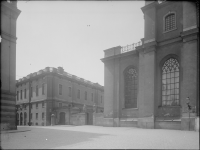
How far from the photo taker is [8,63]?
18.0 meters

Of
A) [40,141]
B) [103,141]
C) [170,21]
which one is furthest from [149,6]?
[40,141]

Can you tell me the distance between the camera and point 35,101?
37312mm

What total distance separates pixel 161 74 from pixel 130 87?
4788 mm

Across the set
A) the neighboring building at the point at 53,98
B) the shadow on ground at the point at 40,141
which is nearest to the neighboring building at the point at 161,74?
the neighboring building at the point at 53,98

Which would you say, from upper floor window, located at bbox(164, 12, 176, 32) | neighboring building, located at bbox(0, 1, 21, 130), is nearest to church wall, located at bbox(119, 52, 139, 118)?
upper floor window, located at bbox(164, 12, 176, 32)

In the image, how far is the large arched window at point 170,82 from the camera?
19.6 metres

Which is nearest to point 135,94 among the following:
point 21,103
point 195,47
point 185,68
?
point 185,68

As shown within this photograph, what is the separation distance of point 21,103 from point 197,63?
3566 centimetres

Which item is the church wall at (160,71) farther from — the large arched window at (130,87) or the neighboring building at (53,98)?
the neighboring building at (53,98)

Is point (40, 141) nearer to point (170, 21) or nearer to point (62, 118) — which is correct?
point (170, 21)

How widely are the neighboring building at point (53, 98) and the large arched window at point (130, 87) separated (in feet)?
27.4

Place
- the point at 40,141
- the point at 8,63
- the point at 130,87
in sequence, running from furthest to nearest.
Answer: the point at 130,87, the point at 8,63, the point at 40,141

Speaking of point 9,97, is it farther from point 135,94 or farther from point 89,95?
point 89,95

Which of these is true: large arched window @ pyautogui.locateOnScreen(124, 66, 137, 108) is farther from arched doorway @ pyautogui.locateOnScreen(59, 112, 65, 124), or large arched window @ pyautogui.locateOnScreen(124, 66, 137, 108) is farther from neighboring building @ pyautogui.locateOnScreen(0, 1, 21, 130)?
arched doorway @ pyautogui.locateOnScreen(59, 112, 65, 124)
